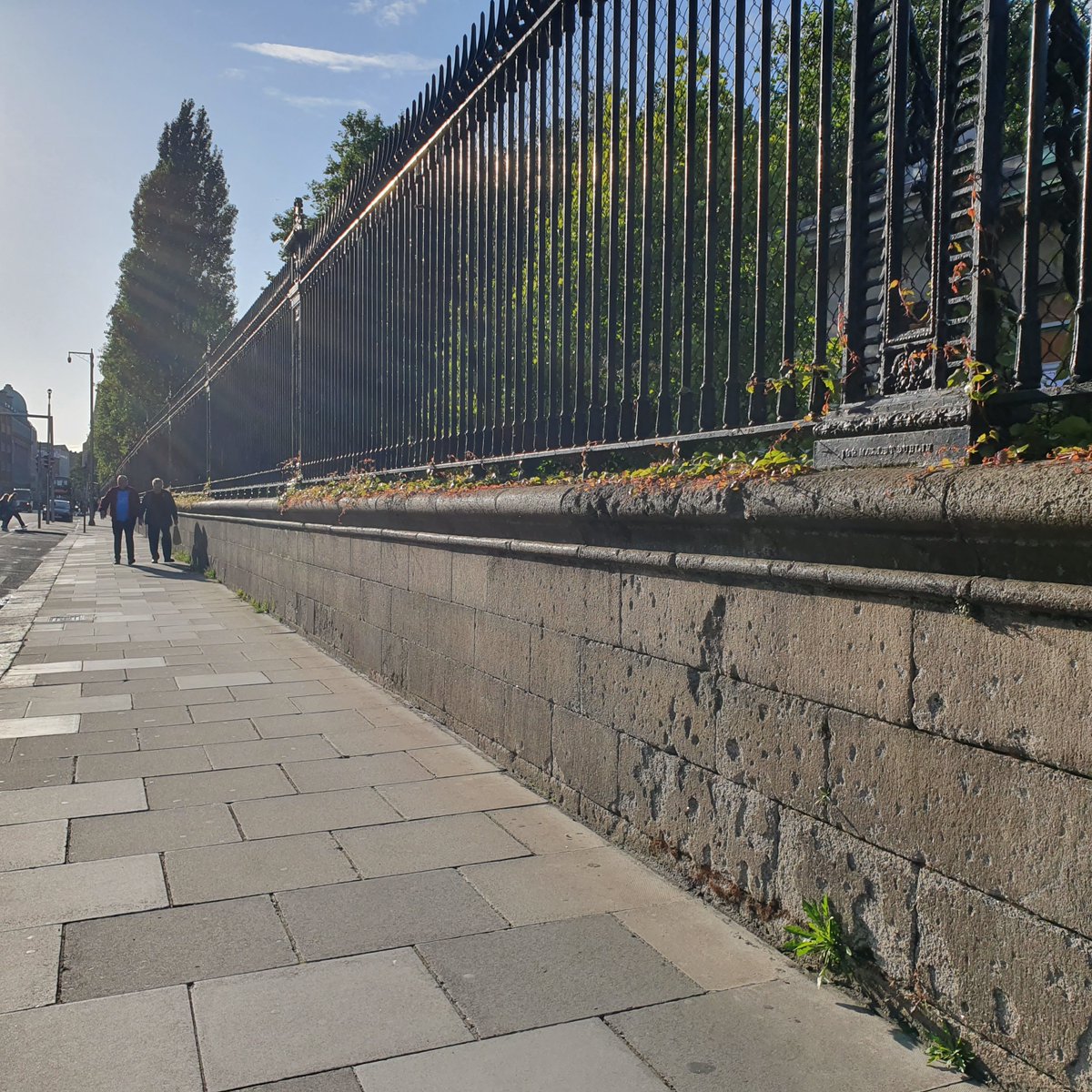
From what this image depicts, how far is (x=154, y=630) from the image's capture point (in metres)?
10.1

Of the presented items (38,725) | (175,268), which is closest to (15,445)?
(175,268)

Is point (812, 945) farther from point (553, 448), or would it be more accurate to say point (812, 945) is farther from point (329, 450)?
point (329, 450)

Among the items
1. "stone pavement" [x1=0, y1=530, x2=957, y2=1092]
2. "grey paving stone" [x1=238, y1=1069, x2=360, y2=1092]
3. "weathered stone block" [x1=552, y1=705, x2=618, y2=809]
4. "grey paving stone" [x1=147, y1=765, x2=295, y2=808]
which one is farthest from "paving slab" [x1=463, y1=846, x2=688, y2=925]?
"grey paving stone" [x1=147, y1=765, x2=295, y2=808]

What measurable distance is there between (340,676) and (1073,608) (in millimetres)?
5977

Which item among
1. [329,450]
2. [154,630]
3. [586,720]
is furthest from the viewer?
[154,630]

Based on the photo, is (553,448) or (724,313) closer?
(724,313)

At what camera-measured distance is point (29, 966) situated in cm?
283

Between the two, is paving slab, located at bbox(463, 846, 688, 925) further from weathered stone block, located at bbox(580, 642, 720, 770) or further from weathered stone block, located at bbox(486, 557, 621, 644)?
weathered stone block, located at bbox(486, 557, 621, 644)

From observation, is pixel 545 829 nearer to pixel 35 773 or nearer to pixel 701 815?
pixel 701 815

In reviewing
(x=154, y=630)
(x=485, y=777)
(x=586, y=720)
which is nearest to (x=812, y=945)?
(x=586, y=720)

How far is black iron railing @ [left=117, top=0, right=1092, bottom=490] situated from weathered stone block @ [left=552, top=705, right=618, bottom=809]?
3.66 feet

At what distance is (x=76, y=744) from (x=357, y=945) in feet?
9.92

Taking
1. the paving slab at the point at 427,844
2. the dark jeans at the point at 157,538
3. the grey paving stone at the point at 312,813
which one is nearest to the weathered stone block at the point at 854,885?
the paving slab at the point at 427,844

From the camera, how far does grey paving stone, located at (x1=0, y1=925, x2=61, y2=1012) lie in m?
2.64
